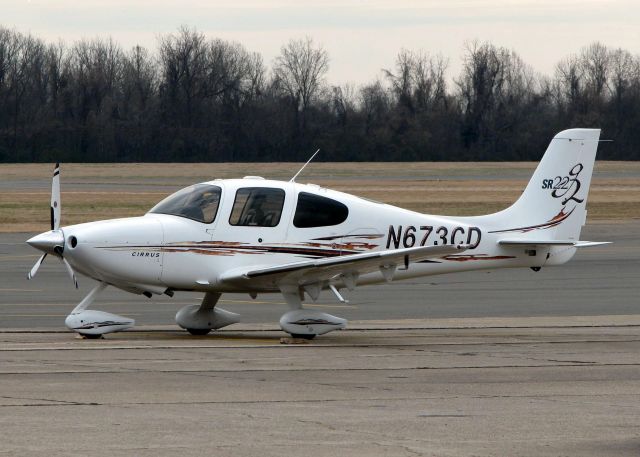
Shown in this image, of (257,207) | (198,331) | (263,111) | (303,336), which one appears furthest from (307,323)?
(263,111)

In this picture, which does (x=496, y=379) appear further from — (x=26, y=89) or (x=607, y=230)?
(x=26, y=89)

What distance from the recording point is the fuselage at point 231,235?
1466 centimetres

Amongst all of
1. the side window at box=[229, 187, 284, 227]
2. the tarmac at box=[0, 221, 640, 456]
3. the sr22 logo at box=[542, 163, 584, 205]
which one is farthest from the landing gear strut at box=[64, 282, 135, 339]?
the sr22 logo at box=[542, 163, 584, 205]

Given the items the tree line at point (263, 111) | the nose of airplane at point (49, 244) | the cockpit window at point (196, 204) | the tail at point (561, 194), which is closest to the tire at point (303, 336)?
the cockpit window at point (196, 204)

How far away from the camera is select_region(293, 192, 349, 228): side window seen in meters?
15.3

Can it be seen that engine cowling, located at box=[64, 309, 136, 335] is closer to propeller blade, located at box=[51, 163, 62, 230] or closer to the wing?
propeller blade, located at box=[51, 163, 62, 230]

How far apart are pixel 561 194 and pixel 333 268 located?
4020 mm

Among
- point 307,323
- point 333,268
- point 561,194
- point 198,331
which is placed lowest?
point 198,331

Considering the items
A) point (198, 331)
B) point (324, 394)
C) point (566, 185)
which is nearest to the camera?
point (324, 394)

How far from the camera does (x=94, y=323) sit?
14609 mm

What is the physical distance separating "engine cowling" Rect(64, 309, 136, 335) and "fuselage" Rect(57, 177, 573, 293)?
47cm

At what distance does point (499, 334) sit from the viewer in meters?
15.7

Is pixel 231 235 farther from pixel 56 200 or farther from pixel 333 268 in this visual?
pixel 56 200

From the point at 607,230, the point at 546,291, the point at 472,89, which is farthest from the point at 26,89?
the point at 546,291
